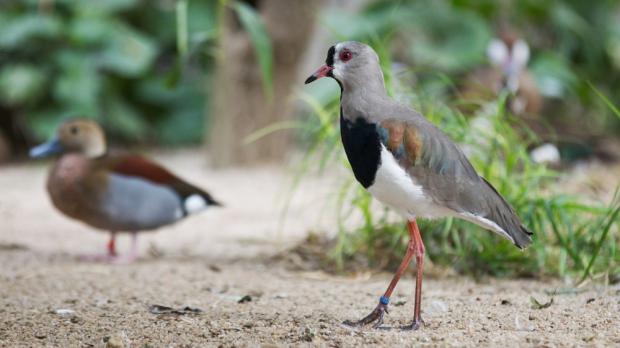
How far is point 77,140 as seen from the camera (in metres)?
4.87

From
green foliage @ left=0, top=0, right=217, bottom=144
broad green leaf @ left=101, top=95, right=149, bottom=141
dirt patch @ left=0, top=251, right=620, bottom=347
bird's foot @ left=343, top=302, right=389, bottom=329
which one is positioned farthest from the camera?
broad green leaf @ left=101, top=95, right=149, bottom=141

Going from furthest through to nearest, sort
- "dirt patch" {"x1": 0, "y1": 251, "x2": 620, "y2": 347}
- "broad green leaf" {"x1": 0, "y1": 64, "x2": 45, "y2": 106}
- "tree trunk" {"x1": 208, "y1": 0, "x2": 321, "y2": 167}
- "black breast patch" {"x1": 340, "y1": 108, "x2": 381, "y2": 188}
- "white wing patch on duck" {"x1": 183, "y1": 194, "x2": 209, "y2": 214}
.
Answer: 1. "broad green leaf" {"x1": 0, "y1": 64, "x2": 45, "y2": 106}
2. "tree trunk" {"x1": 208, "y1": 0, "x2": 321, "y2": 167}
3. "white wing patch on duck" {"x1": 183, "y1": 194, "x2": 209, "y2": 214}
4. "black breast patch" {"x1": 340, "y1": 108, "x2": 381, "y2": 188}
5. "dirt patch" {"x1": 0, "y1": 251, "x2": 620, "y2": 347}

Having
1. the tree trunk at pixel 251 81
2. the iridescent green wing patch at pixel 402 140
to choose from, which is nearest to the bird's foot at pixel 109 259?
the iridescent green wing patch at pixel 402 140

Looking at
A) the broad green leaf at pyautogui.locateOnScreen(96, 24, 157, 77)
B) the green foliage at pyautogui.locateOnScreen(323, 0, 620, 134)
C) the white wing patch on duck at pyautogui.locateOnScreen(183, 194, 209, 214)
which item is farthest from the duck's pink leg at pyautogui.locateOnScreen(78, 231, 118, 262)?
the green foliage at pyautogui.locateOnScreen(323, 0, 620, 134)

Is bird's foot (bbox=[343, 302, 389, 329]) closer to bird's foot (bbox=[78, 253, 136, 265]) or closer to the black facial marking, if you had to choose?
the black facial marking

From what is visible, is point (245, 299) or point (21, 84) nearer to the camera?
point (245, 299)

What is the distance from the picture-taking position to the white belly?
2789 millimetres

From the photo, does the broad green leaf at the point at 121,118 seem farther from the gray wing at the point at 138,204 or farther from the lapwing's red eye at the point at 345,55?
the lapwing's red eye at the point at 345,55

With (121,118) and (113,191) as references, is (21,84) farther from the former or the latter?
(113,191)

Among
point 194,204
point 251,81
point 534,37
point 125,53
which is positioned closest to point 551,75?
point 534,37

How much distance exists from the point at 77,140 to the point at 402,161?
102 inches

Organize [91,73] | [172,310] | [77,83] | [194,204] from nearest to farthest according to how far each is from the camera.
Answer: [172,310] < [194,204] < [77,83] < [91,73]

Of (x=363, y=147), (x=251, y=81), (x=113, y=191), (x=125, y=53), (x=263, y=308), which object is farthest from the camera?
(x=125, y=53)

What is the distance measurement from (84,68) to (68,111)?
1.43 feet
